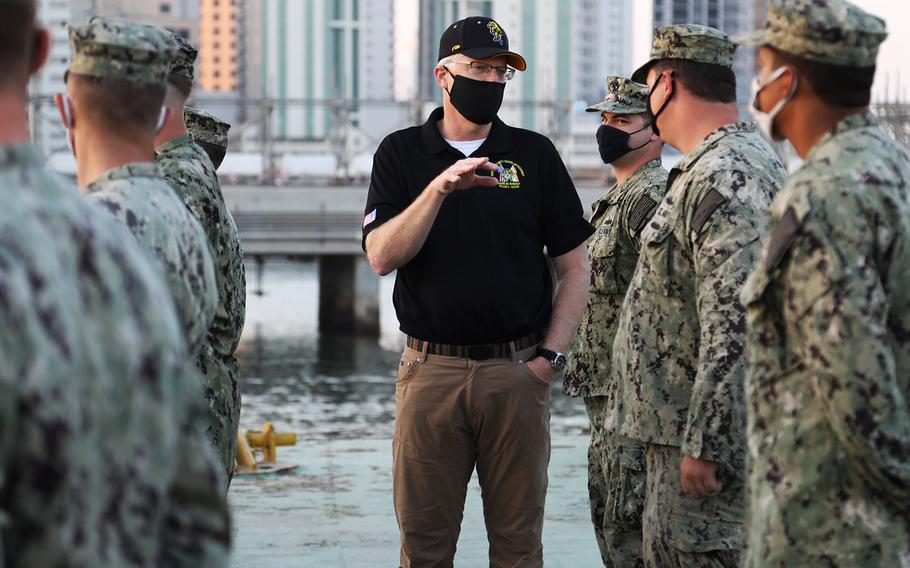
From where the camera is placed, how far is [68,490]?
1795 mm

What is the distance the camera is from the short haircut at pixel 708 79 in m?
4.17

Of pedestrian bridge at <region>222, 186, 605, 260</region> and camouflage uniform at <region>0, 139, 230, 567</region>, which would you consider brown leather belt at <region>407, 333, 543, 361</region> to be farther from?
pedestrian bridge at <region>222, 186, 605, 260</region>

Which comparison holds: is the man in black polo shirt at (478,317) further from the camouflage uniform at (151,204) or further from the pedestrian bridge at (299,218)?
the pedestrian bridge at (299,218)

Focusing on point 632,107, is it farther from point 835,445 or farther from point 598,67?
point 598,67

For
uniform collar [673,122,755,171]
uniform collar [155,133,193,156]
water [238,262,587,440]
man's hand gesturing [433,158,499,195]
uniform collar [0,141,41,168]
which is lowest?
water [238,262,587,440]

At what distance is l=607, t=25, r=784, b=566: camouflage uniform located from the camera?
372 centimetres

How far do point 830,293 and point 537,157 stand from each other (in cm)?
222

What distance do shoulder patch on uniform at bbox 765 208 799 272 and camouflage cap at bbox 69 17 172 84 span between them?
1.25 m

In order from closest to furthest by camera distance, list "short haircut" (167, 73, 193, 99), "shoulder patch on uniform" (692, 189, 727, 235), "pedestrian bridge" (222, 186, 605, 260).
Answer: "shoulder patch on uniform" (692, 189, 727, 235)
"short haircut" (167, 73, 193, 99)
"pedestrian bridge" (222, 186, 605, 260)

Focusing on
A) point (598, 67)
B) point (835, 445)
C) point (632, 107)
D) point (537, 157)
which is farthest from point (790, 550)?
point (598, 67)

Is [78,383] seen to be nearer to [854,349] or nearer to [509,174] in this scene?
[854,349]

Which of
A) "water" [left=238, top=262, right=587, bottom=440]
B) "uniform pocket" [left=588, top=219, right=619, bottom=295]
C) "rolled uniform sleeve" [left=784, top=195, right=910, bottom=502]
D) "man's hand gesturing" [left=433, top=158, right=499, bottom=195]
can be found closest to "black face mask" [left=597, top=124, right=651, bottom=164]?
"uniform pocket" [left=588, top=219, right=619, bottom=295]

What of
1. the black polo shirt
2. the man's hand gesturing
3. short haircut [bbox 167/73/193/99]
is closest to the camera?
the man's hand gesturing

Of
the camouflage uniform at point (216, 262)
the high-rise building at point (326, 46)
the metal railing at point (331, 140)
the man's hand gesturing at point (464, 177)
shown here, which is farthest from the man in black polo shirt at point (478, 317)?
the high-rise building at point (326, 46)
